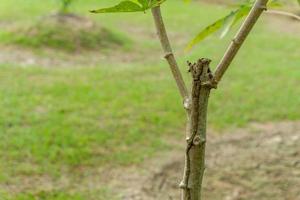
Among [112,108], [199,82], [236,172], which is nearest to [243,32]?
[199,82]

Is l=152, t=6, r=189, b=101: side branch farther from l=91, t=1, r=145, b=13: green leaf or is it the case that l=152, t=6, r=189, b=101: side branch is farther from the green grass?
the green grass

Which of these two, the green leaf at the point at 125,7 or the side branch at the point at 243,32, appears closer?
the green leaf at the point at 125,7

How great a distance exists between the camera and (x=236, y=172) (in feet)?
13.3

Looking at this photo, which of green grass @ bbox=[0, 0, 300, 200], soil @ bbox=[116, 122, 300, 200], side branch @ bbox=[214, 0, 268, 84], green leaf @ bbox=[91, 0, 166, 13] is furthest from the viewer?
green grass @ bbox=[0, 0, 300, 200]

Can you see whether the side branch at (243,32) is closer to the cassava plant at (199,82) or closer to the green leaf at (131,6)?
the cassava plant at (199,82)

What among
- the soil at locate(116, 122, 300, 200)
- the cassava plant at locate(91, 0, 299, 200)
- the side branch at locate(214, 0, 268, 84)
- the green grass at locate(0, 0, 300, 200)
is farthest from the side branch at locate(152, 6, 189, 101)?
the green grass at locate(0, 0, 300, 200)

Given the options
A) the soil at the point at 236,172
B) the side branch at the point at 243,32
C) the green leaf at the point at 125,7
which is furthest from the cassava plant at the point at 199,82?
the soil at the point at 236,172

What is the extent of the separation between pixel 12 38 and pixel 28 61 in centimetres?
91

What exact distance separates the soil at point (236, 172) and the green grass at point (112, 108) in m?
0.23

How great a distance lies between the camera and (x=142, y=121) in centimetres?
529

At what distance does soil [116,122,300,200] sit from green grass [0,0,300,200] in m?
0.23

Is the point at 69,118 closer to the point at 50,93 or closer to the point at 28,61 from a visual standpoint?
the point at 50,93

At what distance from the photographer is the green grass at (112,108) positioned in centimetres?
427

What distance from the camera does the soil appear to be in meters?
3.70
